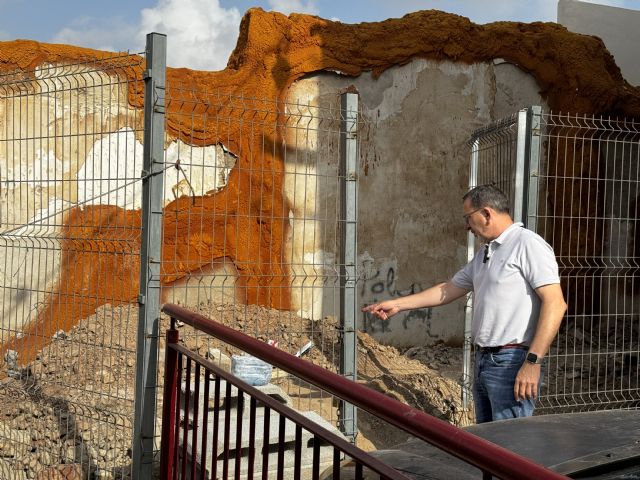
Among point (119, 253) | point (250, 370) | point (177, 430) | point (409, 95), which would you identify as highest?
→ point (409, 95)

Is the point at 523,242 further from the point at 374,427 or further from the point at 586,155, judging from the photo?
the point at 586,155

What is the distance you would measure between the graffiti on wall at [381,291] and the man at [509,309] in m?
4.71

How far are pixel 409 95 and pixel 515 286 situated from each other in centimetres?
555

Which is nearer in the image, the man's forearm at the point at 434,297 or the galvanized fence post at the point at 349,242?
the man's forearm at the point at 434,297

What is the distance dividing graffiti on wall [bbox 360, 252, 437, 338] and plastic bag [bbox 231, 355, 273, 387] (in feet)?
12.5

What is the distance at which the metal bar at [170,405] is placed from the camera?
10.2 feet

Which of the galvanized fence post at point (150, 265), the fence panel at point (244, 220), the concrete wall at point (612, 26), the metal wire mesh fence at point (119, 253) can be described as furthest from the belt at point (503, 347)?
the concrete wall at point (612, 26)

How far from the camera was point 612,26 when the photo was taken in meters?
12.0

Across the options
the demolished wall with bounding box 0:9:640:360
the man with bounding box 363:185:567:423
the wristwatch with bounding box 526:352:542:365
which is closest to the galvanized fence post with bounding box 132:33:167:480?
the man with bounding box 363:185:567:423

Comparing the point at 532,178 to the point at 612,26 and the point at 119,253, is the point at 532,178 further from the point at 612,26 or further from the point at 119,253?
the point at 612,26

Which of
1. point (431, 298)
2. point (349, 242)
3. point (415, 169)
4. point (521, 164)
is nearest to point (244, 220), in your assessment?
point (415, 169)

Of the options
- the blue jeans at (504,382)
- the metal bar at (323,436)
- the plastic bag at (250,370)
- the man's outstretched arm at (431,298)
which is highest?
the man's outstretched arm at (431,298)

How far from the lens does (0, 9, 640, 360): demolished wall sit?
8.19 m

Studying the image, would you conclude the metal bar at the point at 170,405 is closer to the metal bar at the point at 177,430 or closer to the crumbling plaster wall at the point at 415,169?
the metal bar at the point at 177,430
